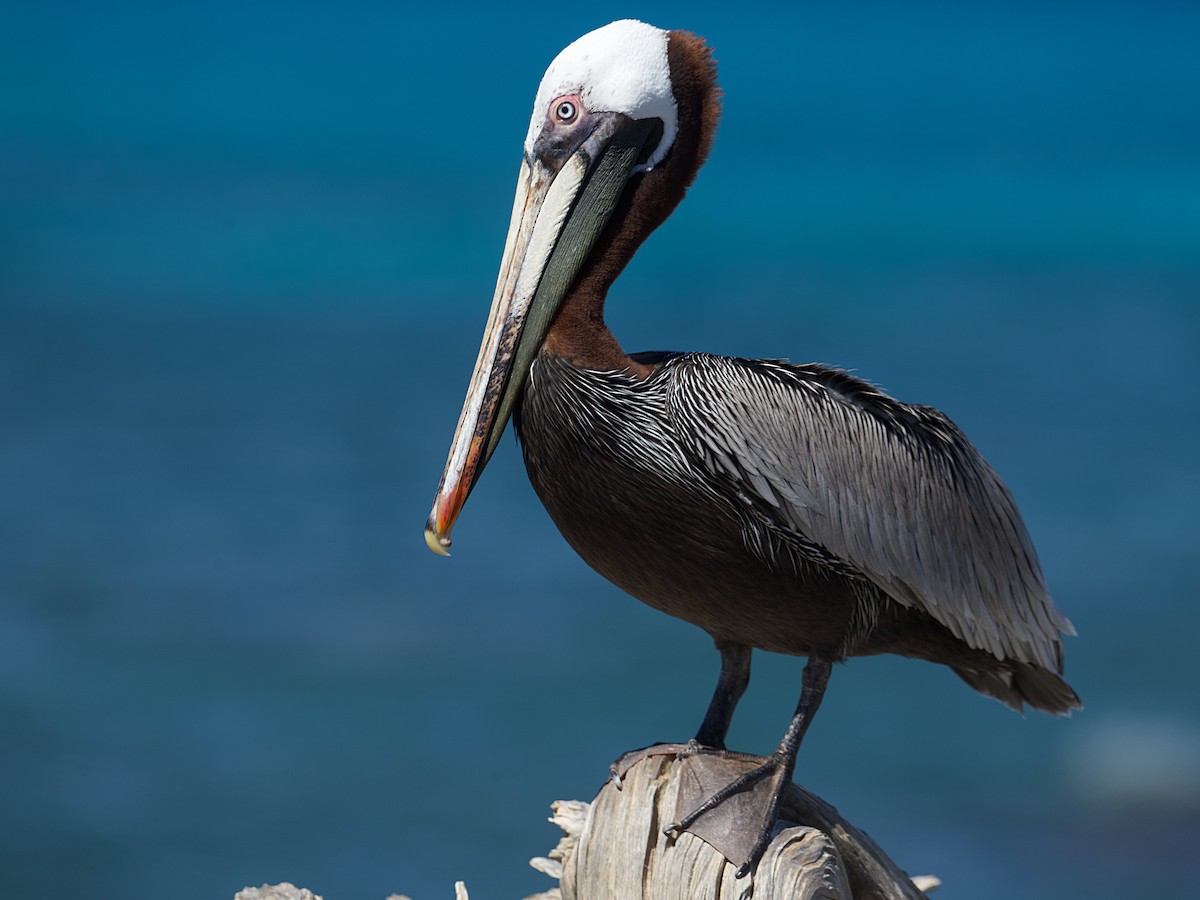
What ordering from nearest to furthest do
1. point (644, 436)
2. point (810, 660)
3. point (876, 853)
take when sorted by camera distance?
1. point (644, 436)
2. point (810, 660)
3. point (876, 853)

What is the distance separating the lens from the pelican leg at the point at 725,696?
2.95 metres

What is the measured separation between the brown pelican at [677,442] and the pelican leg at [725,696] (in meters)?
0.14

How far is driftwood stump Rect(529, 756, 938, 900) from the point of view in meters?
2.75

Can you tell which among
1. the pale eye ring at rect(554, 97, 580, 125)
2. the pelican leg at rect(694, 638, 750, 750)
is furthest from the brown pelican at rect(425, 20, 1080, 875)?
the pelican leg at rect(694, 638, 750, 750)

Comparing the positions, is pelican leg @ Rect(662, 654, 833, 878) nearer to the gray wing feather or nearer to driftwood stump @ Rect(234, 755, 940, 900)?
driftwood stump @ Rect(234, 755, 940, 900)

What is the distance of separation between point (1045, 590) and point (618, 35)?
4.69ft

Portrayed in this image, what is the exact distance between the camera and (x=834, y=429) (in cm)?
276

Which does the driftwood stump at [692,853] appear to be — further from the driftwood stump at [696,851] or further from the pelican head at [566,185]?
the pelican head at [566,185]

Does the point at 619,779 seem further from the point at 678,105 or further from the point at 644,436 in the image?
the point at 678,105

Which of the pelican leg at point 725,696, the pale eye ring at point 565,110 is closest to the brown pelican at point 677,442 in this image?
the pale eye ring at point 565,110

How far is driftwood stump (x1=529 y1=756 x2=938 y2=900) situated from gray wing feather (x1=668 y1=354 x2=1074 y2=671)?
0.48 meters

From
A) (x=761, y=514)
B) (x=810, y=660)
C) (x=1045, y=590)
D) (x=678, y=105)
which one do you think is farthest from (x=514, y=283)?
(x=1045, y=590)

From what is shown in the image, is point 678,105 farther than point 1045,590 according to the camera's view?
No

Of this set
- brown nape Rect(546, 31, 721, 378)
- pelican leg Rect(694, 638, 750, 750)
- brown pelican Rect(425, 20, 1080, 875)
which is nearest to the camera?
brown pelican Rect(425, 20, 1080, 875)
